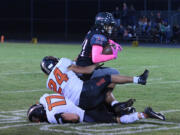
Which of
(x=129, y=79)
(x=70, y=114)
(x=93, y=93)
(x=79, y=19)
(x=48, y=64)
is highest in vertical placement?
(x=48, y=64)

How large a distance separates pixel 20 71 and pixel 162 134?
389 inches

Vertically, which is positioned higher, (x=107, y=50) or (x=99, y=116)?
(x=107, y=50)

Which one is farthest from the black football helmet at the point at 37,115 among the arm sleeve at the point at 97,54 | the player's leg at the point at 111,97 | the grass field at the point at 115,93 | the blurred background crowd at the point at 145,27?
the blurred background crowd at the point at 145,27

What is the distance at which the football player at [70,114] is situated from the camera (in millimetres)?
8523

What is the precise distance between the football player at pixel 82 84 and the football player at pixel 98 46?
22 cm

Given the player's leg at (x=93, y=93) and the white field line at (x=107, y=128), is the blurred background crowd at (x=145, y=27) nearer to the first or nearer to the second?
the player's leg at (x=93, y=93)

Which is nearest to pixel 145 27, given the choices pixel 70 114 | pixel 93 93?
pixel 93 93

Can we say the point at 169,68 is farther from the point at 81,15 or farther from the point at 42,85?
the point at 81,15

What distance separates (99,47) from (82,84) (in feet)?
2.11

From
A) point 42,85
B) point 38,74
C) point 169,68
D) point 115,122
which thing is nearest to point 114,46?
point 115,122

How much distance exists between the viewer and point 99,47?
8961 mm

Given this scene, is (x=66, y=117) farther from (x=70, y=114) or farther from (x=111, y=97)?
(x=111, y=97)

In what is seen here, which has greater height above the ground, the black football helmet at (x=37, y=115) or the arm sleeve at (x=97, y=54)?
the arm sleeve at (x=97, y=54)

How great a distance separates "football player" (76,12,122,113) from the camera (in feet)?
29.4
